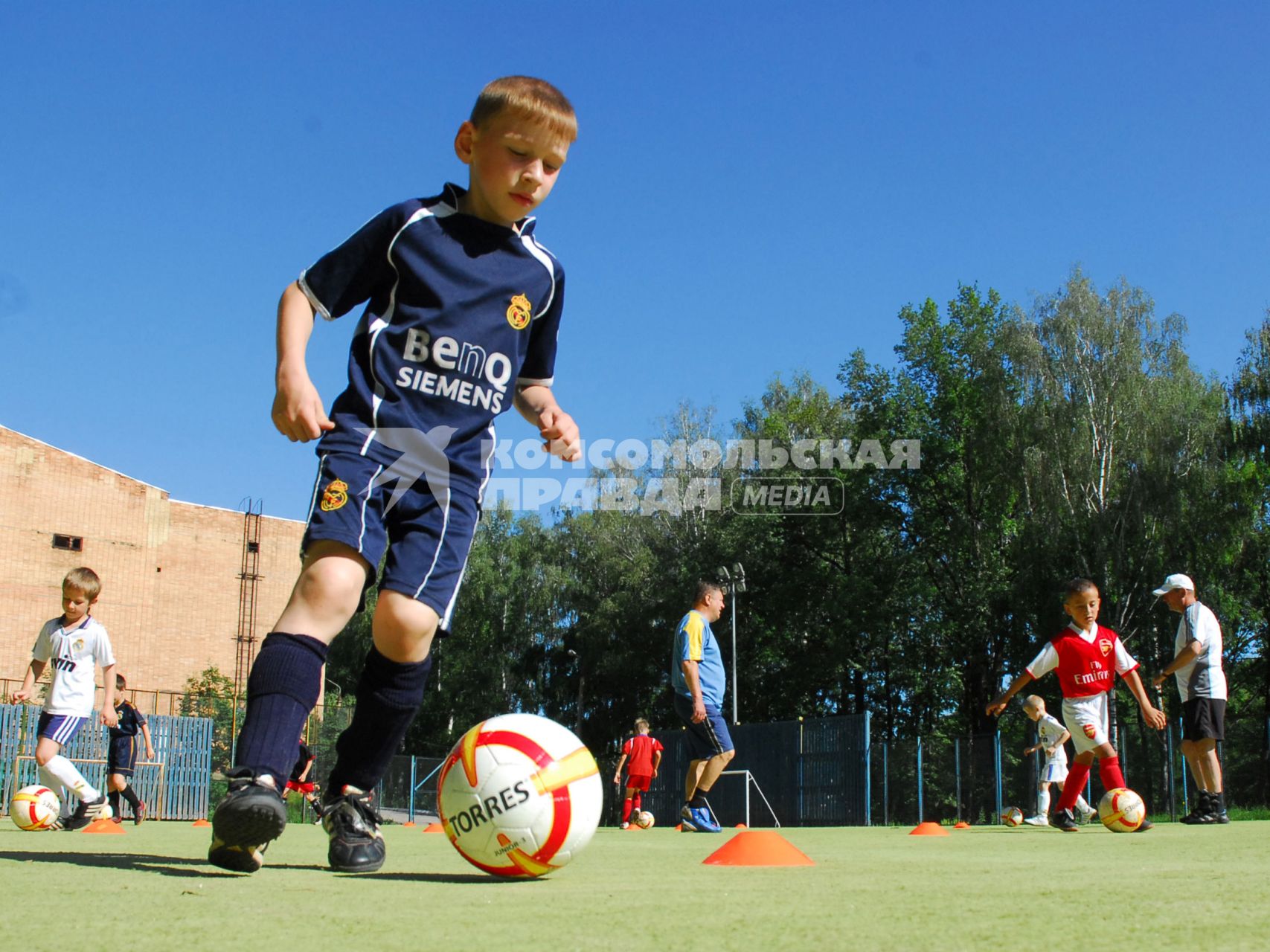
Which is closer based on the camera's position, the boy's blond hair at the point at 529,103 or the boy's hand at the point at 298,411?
the boy's hand at the point at 298,411

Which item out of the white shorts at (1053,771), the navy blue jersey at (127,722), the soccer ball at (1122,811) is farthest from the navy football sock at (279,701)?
the white shorts at (1053,771)

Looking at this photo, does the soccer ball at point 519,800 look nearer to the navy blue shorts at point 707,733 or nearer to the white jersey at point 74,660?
the white jersey at point 74,660

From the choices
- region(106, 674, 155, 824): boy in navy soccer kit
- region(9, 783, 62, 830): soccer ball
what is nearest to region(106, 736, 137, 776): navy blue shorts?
region(106, 674, 155, 824): boy in navy soccer kit

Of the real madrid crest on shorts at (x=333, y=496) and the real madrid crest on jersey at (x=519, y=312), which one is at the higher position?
the real madrid crest on jersey at (x=519, y=312)

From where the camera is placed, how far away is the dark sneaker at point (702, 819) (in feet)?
33.6

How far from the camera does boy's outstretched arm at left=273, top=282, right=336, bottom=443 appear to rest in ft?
10.5

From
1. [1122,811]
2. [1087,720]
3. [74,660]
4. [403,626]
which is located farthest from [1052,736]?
[403,626]

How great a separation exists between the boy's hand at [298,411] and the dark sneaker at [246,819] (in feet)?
3.00

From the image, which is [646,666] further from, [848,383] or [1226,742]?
[1226,742]

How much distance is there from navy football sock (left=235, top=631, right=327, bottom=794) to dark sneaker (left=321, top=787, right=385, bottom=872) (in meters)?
0.41

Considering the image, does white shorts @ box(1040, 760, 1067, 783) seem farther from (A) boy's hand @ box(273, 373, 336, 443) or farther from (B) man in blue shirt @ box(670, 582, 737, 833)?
(A) boy's hand @ box(273, 373, 336, 443)

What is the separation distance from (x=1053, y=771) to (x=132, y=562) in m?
34.7

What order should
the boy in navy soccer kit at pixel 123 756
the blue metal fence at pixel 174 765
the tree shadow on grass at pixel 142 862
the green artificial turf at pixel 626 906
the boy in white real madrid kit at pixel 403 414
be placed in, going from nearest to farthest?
the green artificial turf at pixel 626 906 < the tree shadow on grass at pixel 142 862 < the boy in white real madrid kit at pixel 403 414 < the boy in navy soccer kit at pixel 123 756 < the blue metal fence at pixel 174 765

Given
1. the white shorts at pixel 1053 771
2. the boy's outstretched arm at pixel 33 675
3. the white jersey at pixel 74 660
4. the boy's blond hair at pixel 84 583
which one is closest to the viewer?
the boy's blond hair at pixel 84 583
